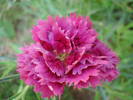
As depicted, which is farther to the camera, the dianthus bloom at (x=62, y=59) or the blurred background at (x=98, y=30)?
the blurred background at (x=98, y=30)

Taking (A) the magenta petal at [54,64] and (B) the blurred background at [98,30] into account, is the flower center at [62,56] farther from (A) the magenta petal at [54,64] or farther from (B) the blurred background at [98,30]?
(B) the blurred background at [98,30]

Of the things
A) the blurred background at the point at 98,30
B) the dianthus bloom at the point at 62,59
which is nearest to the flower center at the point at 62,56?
the dianthus bloom at the point at 62,59

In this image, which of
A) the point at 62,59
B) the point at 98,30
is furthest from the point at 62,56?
the point at 98,30

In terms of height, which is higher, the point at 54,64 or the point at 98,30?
the point at 98,30

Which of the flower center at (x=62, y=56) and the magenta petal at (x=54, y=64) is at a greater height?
the flower center at (x=62, y=56)

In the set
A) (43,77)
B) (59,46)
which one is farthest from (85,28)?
(43,77)

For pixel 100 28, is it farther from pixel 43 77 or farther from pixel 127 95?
pixel 43 77

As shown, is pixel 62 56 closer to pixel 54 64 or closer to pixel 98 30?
pixel 54 64

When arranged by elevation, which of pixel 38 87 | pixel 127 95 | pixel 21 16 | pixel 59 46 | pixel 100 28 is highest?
pixel 21 16

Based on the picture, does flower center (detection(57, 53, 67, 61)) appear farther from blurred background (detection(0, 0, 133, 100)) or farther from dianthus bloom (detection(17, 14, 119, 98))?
blurred background (detection(0, 0, 133, 100))
